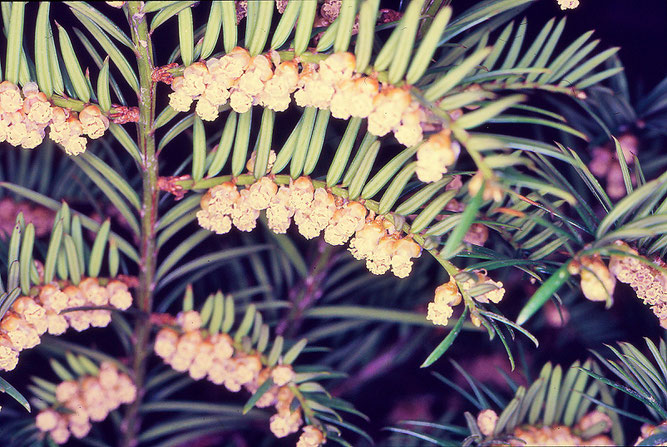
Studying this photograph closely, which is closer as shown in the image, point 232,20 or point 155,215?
point 232,20

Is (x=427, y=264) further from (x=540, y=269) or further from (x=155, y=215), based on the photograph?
(x=155, y=215)

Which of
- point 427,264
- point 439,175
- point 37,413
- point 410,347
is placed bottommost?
point 37,413

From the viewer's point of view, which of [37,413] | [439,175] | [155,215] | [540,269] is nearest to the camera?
[439,175]

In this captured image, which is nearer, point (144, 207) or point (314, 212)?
point (314, 212)

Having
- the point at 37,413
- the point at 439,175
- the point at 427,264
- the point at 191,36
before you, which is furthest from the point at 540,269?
the point at 37,413

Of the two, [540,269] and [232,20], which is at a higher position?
[232,20]

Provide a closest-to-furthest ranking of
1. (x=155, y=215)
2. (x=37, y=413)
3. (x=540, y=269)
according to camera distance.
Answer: (x=540, y=269), (x=155, y=215), (x=37, y=413)

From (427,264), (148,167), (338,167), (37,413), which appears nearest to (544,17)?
(427,264)

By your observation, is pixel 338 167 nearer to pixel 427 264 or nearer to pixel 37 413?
pixel 427 264

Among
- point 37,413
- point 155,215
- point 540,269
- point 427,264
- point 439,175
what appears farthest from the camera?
point 427,264
